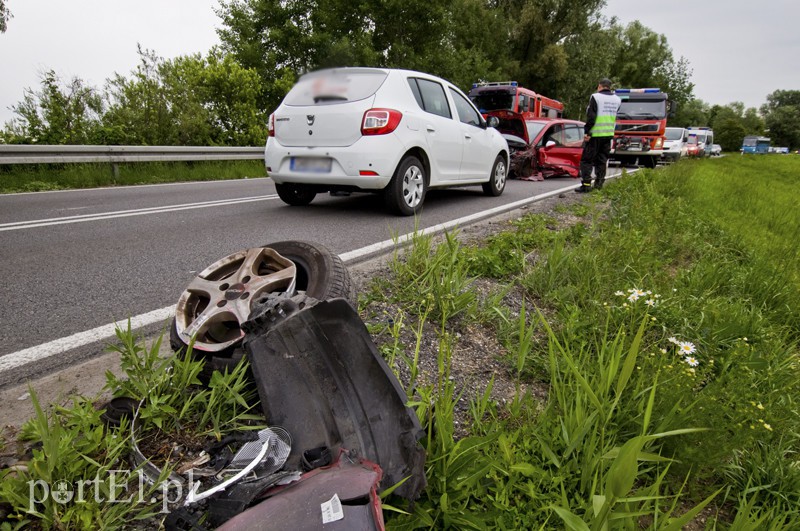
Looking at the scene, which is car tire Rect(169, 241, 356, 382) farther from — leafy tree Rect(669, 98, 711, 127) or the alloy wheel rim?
leafy tree Rect(669, 98, 711, 127)

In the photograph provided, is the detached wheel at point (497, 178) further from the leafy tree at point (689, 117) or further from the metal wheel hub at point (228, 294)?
the leafy tree at point (689, 117)

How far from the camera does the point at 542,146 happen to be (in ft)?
35.9

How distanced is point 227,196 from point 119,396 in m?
6.16

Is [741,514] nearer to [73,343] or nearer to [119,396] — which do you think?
[119,396]

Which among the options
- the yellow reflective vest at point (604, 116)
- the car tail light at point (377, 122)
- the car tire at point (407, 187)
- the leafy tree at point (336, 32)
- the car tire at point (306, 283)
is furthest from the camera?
the leafy tree at point (336, 32)

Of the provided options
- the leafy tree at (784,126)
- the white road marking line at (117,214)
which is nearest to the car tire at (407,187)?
the white road marking line at (117,214)

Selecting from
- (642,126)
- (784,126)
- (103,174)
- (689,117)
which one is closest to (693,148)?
(642,126)

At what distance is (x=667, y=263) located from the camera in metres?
3.68

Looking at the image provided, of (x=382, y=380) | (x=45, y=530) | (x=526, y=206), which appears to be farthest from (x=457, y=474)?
(x=526, y=206)

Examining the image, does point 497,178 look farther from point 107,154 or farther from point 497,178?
point 107,154

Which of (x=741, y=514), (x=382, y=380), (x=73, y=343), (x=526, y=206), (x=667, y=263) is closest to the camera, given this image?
(x=741, y=514)

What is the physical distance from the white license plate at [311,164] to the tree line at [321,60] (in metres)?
1.31

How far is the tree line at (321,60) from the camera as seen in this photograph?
10.6 meters

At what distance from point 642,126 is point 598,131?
1013 centimetres
